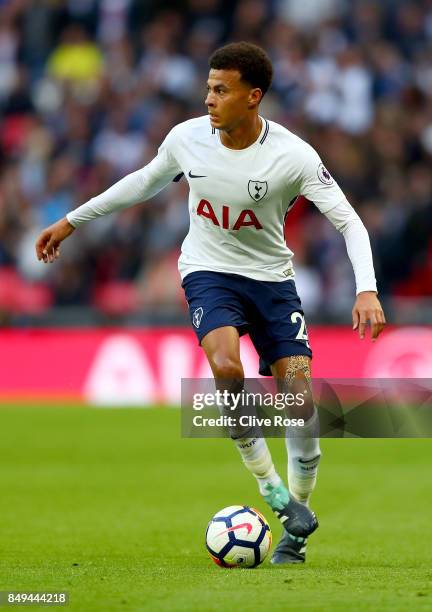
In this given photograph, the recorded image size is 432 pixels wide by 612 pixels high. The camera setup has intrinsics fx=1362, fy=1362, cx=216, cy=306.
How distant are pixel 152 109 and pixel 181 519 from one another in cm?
1048

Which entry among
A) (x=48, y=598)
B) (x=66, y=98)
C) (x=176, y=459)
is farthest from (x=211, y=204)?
(x=66, y=98)

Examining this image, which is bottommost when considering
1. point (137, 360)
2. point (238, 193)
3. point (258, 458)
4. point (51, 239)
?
point (258, 458)

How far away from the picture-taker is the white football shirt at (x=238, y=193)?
279 inches

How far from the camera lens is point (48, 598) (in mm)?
5676

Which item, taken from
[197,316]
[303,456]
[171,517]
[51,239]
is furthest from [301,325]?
[171,517]

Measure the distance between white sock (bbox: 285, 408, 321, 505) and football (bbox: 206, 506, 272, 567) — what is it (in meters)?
0.39

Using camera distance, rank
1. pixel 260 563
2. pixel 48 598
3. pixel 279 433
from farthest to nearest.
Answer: pixel 279 433, pixel 260 563, pixel 48 598

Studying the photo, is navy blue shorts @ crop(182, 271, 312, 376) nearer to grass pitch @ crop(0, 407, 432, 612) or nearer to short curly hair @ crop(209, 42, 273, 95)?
short curly hair @ crop(209, 42, 273, 95)

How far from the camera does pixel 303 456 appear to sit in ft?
23.8

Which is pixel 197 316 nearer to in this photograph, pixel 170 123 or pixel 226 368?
pixel 226 368

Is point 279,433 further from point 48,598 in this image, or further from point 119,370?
point 119,370

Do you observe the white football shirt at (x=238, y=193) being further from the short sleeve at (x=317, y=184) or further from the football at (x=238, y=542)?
the football at (x=238, y=542)

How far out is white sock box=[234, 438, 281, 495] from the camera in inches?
279

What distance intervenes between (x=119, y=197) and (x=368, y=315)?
1.64 m
